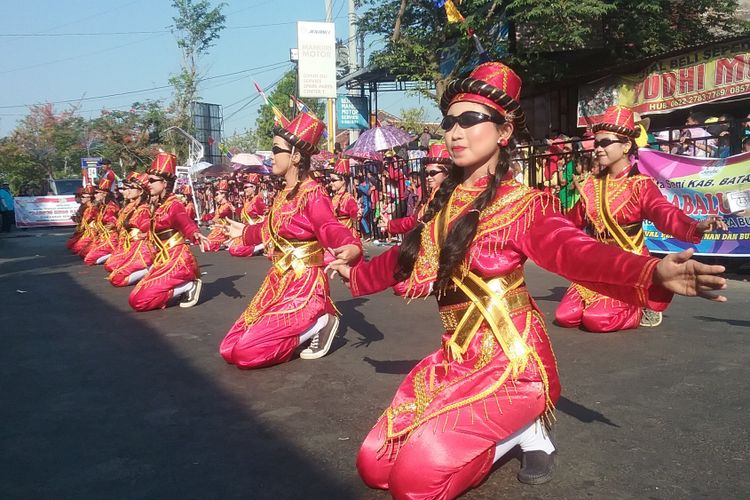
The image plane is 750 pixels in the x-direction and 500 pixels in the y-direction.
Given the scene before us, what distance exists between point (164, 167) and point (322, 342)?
425cm

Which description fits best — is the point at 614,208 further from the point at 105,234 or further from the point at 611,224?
the point at 105,234

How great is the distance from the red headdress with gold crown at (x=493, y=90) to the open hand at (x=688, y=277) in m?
1.02

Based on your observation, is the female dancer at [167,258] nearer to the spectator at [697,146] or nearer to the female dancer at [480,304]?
the female dancer at [480,304]

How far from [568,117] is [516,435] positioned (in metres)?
14.7

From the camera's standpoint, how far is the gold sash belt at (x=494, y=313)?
2.77 metres

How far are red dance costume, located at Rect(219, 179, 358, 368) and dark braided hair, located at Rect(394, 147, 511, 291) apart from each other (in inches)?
77.1

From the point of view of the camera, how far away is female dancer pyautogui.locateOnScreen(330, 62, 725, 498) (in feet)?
8.42

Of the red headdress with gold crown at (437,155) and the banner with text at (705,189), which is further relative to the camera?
the banner with text at (705,189)

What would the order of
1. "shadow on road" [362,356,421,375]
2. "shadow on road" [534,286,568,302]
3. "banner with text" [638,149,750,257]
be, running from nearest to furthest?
"shadow on road" [362,356,421,375] → "shadow on road" [534,286,568,302] → "banner with text" [638,149,750,257]

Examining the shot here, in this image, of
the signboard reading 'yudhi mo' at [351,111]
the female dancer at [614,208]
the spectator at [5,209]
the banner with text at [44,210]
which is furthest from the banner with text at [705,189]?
the banner with text at [44,210]

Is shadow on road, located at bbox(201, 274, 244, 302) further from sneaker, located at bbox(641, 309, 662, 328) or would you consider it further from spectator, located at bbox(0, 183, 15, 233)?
spectator, located at bbox(0, 183, 15, 233)

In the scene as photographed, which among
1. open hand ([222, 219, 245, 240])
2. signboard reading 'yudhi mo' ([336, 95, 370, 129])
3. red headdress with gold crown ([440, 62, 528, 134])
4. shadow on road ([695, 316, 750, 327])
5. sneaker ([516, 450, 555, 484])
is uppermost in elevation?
signboard reading 'yudhi mo' ([336, 95, 370, 129])

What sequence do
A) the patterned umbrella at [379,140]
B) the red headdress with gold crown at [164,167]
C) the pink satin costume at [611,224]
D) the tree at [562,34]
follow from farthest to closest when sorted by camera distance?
the patterned umbrella at [379,140] < the tree at [562,34] < the red headdress with gold crown at [164,167] < the pink satin costume at [611,224]

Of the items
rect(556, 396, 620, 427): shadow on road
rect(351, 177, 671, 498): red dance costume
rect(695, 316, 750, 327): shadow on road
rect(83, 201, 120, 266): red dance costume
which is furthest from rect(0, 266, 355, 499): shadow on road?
rect(83, 201, 120, 266): red dance costume
